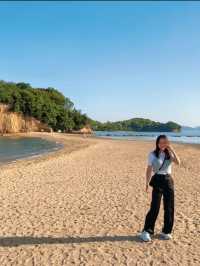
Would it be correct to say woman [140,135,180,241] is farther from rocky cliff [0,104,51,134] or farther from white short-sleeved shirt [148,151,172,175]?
rocky cliff [0,104,51,134]

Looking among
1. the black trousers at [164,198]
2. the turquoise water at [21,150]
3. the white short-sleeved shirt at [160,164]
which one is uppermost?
the white short-sleeved shirt at [160,164]

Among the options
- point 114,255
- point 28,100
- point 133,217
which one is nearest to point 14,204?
point 133,217

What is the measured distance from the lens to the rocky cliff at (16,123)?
10462 centimetres

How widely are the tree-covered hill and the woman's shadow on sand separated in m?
106

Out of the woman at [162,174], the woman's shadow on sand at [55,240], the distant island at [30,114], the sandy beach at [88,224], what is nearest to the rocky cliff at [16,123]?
the distant island at [30,114]

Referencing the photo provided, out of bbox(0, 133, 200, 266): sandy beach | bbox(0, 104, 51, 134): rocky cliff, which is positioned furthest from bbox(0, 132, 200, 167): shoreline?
→ bbox(0, 104, 51, 134): rocky cliff

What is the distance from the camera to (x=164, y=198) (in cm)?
740

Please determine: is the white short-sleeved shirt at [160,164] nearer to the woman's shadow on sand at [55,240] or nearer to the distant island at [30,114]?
the woman's shadow on sand at [55,240]

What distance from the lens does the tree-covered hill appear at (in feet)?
366

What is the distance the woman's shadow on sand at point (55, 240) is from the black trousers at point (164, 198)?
0.49 m

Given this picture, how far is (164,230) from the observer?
7555 millimetres

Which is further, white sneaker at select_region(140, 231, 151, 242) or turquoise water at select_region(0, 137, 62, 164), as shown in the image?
turquoise water at select_region(0, 137, 62, 164)

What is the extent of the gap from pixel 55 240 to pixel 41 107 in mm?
113939

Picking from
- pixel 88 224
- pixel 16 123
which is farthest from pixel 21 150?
pixel 16 123
